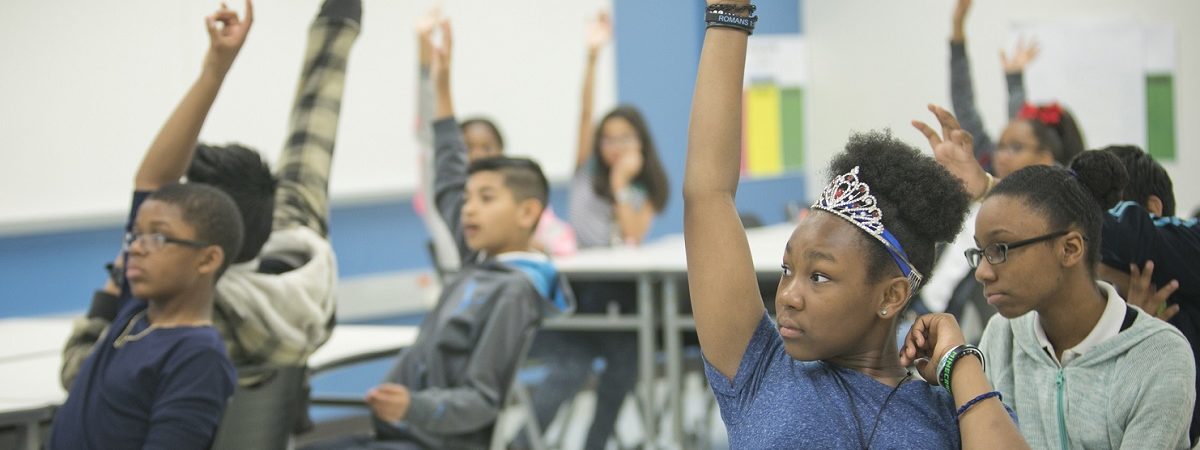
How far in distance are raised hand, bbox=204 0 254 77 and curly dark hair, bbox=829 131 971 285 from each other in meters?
1.26

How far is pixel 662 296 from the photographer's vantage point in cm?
454

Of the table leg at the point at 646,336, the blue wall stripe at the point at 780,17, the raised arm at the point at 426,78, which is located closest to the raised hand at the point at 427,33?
the raised arm at the point at 426,78

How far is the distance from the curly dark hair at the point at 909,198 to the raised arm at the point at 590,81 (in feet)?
13.3

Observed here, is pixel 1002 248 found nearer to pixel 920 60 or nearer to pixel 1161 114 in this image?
pixel 1161 114

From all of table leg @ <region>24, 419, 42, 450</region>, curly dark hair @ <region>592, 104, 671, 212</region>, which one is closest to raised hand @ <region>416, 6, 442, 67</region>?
table leg @ <region>24, 419, 42, 450</region>

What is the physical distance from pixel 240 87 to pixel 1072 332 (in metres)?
3.89

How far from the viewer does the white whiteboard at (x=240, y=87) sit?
4340 millimetres

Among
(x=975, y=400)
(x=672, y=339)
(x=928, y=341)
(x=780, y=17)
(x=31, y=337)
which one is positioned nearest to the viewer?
(x=975, y=400)

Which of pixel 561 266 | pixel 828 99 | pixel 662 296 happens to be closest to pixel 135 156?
pixel 561 266

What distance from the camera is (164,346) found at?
6.93ft

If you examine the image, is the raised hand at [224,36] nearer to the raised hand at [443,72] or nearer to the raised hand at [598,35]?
the raised hand at [443,72]

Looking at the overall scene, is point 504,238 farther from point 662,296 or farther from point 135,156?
point 135,156

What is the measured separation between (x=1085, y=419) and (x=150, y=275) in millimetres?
1523

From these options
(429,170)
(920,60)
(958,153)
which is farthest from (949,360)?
(920,60)
